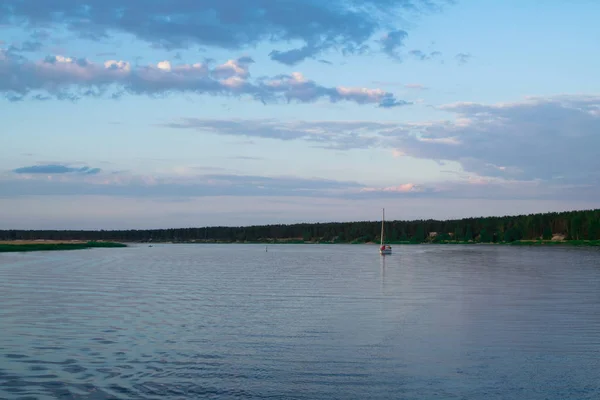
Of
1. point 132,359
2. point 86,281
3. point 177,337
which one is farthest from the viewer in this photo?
point 86,281

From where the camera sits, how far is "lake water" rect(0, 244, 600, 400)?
16.7 metres

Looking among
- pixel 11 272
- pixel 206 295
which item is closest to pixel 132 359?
pixel 206 295

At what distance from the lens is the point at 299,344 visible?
2288cm

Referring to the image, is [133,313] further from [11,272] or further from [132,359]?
[11,272]

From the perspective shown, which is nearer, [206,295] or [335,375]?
[335,375]

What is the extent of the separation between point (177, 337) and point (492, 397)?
12.6 metres

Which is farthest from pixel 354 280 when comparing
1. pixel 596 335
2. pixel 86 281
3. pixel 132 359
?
pixel 132 359

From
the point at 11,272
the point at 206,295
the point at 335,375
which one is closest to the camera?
the point at 335,375

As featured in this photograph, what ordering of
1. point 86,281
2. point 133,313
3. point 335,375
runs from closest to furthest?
point 335,375
point 133,313
point 86,281

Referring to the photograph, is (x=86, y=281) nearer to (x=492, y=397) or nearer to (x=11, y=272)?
(x=11, y=272)

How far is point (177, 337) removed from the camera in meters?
24.2

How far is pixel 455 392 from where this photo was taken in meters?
16.3

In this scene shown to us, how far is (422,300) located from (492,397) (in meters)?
21.8

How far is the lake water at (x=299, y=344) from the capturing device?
16.7m
